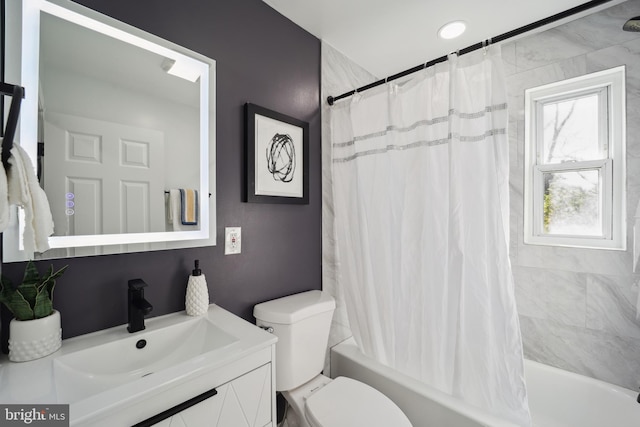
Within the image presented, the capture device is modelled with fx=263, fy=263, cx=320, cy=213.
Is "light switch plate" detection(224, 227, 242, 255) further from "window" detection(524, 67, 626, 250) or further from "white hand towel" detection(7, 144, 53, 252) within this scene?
"window" detection(524, 67, 626, 250)

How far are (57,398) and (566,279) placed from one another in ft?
8.18

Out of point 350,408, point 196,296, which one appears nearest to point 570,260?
point 350,408

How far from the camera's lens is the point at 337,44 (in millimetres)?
1862

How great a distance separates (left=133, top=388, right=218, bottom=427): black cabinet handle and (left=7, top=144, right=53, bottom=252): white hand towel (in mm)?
508

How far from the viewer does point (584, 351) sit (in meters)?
1.65

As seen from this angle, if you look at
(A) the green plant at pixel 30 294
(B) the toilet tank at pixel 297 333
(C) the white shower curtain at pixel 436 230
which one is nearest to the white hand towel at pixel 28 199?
(A) the green plant at pixel 30 294

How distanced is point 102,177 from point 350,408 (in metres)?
1.42

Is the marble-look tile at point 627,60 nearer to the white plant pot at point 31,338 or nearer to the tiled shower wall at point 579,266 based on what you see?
the tiled shower wall at point 579,266

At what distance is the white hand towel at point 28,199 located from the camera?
0.62m

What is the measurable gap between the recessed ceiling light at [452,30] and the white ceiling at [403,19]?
0.10 feet

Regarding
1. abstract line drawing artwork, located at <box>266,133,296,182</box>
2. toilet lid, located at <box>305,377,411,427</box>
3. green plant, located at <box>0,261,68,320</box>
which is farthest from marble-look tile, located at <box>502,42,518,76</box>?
green plant, located at <box>0,261,68,320</box>

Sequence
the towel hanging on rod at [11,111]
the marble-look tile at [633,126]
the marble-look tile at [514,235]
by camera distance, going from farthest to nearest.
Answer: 1. the marble-look tile at [514,235]
2. the marble-look tile at [633,126]
3. the towel hanging on rod at [11,111]

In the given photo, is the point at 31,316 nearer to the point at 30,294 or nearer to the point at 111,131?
the point at 30,294

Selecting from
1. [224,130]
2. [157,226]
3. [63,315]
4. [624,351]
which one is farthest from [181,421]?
[624,351]
